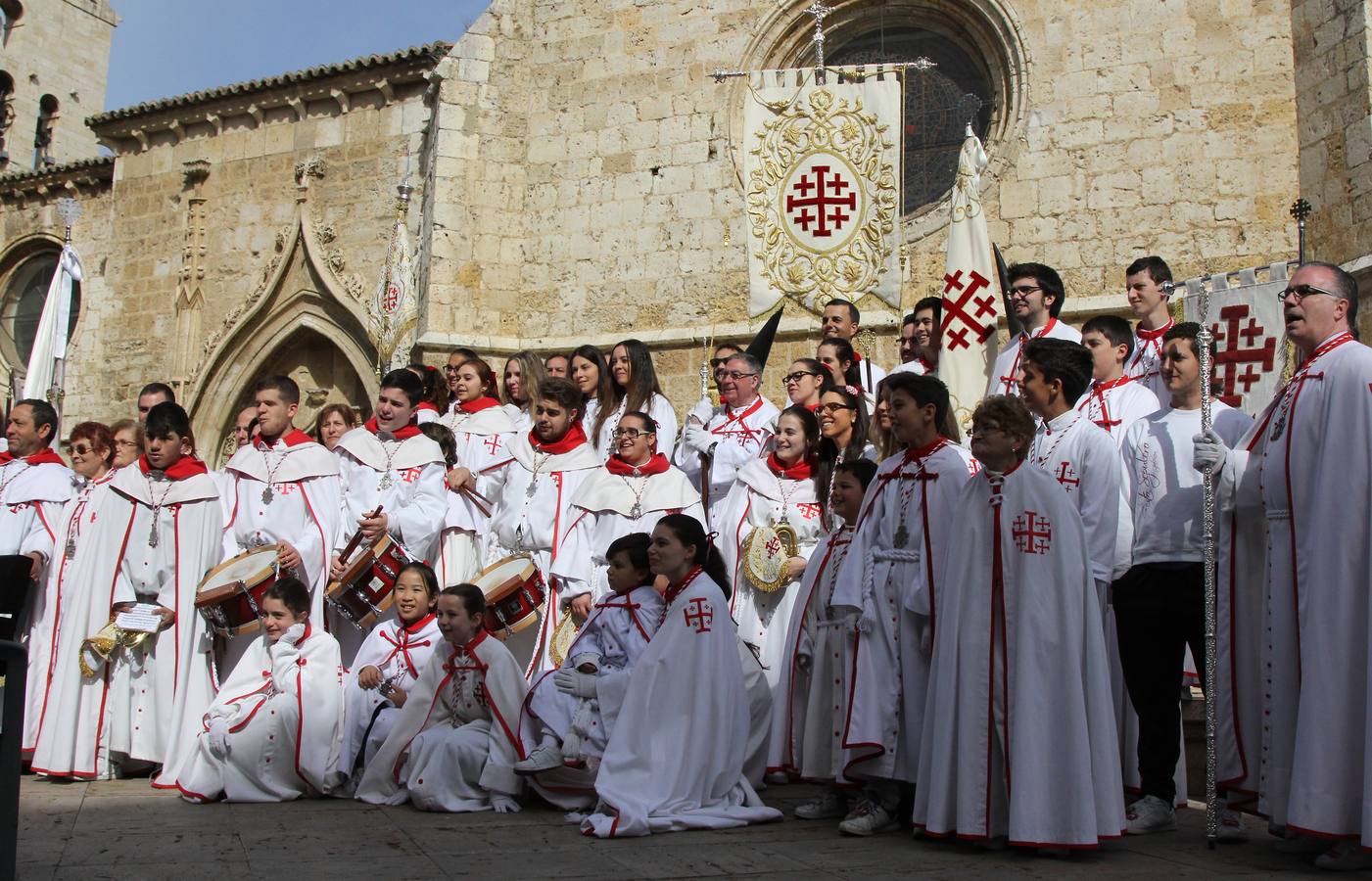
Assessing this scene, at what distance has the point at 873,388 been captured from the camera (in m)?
8.73

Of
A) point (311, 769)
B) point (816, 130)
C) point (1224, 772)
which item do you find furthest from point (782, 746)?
point (816, 130)

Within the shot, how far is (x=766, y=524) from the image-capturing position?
7.03m

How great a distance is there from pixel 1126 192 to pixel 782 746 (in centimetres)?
821

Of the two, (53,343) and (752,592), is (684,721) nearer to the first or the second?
(752,592)

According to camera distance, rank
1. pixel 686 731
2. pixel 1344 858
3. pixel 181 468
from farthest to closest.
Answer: pixel 181 468 → pixel 686 731 → pixel 1344 858

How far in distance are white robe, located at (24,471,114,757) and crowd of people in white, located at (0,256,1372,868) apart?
0.02m

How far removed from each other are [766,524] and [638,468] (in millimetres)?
780

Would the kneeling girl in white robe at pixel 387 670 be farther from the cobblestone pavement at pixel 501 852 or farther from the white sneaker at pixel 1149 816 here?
the white sneaker at pixel 1149 816

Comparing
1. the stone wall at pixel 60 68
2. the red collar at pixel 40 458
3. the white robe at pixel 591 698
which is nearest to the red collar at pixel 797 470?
the white robe at pixel 591 698

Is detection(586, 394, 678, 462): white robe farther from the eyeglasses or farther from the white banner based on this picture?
the eyeglasses

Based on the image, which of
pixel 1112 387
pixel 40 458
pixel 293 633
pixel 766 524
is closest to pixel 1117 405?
pixel 1112 387

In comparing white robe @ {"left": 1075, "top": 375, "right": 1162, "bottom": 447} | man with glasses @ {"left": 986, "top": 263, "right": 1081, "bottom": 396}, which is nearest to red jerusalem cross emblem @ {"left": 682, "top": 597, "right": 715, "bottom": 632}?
white robe @ {"left": 1075, "top": 375, "right": 1162, "bottom": 447}

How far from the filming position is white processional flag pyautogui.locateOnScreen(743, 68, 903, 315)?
368 inches

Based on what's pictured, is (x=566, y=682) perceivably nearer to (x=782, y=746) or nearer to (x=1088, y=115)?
(x=782, y=746)
